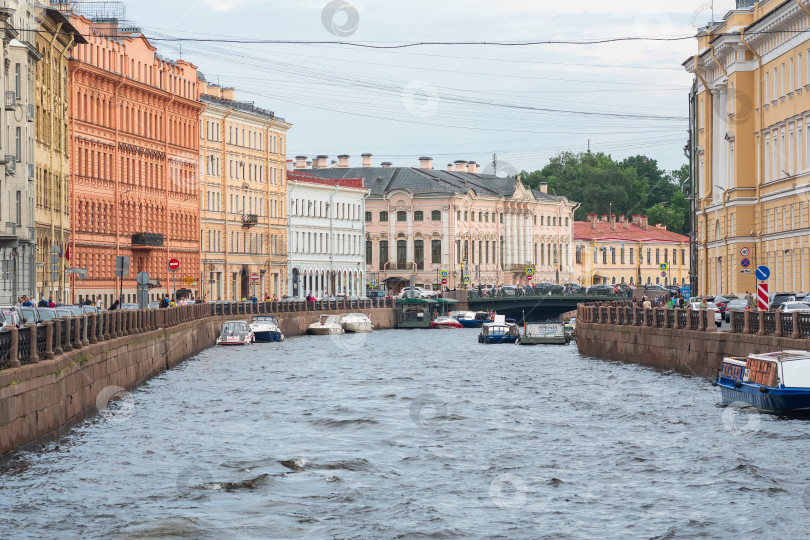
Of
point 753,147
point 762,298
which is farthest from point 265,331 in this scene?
point 762,298

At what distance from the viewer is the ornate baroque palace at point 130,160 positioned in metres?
83.1

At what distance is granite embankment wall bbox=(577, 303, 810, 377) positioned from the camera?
124 ft

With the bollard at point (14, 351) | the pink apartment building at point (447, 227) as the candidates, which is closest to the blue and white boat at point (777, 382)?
the bollard at point (14, 351)

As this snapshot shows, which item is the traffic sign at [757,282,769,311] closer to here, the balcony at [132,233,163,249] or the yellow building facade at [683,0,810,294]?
the yellow building facade at [683,0,810,294]

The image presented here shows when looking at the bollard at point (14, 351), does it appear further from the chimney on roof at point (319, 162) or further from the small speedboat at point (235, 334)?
the chimney on roof at point (319, 162)

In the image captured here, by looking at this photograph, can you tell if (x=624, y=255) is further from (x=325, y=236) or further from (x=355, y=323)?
(x=355, y=323)

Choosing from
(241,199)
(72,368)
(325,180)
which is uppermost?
(325,180)

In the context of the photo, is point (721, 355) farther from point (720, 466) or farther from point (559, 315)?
point (559, 315)

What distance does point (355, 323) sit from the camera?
102 meters

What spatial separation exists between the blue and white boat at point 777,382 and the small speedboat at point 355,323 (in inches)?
2643

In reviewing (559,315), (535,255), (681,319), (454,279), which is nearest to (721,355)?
(681,319)

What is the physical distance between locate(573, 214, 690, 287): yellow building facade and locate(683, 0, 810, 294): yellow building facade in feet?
231

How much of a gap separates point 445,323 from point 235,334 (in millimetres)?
38784

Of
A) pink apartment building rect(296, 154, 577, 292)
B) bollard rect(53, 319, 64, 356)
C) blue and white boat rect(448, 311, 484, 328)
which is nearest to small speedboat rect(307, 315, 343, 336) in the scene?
blue and white boat rect(448, 311, 484, 328)
